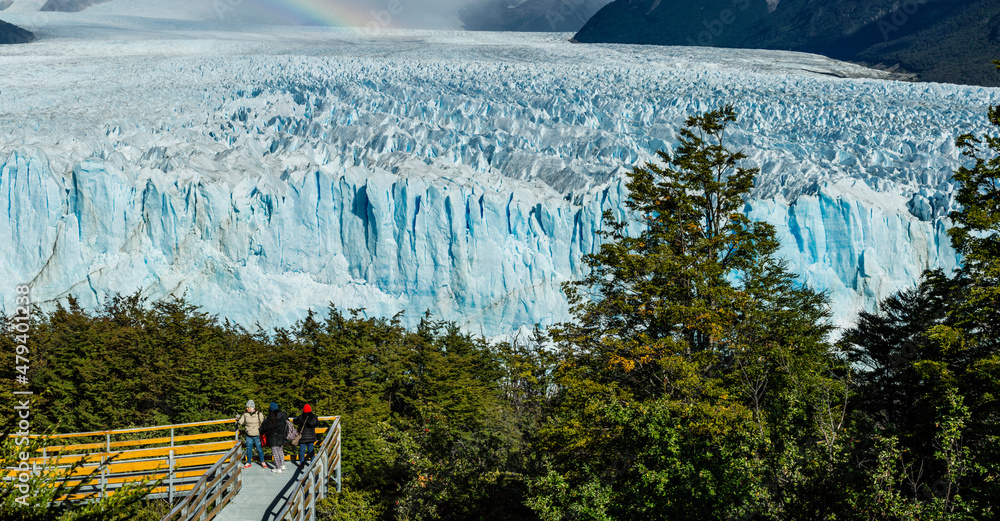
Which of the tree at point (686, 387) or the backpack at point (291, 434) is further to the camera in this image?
the backpack at point (291, 434)

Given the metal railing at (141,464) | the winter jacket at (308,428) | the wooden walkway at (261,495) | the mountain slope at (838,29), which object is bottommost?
the metal railing at (141,464)

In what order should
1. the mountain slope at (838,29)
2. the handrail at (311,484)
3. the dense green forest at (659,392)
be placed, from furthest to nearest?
the mountain slope at (838,29) < the dense green forest at (659,392) < the handrail at (311,484)

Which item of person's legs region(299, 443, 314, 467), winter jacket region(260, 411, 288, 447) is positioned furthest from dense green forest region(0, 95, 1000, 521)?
winter jacket region(260, 411, 288, 447)

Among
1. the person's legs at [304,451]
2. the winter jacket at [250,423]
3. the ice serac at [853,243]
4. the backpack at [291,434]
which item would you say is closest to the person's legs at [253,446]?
the winter jacket at [250,423]

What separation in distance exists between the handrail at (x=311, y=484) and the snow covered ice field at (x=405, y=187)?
1341 cm

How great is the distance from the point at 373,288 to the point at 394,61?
22.0 meters

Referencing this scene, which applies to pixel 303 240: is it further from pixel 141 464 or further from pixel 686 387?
pixel 686 387

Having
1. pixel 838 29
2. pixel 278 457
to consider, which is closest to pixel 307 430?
pixel 278 457

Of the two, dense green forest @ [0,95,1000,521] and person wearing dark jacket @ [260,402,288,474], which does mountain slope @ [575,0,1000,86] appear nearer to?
dense green forest @ [0,95,1000,521]

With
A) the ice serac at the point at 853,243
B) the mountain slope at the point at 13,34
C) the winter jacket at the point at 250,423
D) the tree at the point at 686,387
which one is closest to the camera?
the tree at the point at 686,387

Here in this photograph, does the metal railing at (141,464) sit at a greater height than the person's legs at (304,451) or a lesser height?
lesser

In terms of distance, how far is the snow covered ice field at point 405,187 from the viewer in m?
21.7

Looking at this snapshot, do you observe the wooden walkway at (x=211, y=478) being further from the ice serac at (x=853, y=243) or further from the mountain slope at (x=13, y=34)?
the mountain slope at (x=13, y=34)

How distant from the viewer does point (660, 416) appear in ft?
24.8
